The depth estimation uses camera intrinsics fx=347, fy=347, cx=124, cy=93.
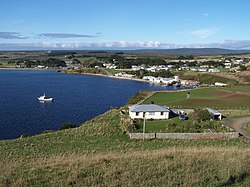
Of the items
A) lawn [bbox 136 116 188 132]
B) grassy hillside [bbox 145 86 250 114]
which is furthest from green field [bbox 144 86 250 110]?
lawn [bbox 136 116 188 132]

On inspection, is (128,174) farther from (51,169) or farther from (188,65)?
(188,65)

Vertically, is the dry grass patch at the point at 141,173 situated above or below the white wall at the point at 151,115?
above

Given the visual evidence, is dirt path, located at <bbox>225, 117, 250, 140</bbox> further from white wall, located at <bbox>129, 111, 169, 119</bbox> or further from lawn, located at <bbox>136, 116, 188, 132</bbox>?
white wall, located at <bbox>129, 111, 169, 119</bbox>

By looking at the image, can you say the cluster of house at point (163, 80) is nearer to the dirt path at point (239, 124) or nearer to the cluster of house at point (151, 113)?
the cluster of house at point (151, 113)

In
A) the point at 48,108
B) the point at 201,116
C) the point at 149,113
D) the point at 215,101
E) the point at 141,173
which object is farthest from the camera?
the point at 48,108

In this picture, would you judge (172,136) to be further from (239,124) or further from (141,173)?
(141,173)

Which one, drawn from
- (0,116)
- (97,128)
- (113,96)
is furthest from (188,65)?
(97,128)

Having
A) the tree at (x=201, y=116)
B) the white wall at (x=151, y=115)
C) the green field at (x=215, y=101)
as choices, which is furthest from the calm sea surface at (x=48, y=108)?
the tree at (x=201, y=116)

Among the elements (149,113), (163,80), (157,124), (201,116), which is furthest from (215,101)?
(163,80)
